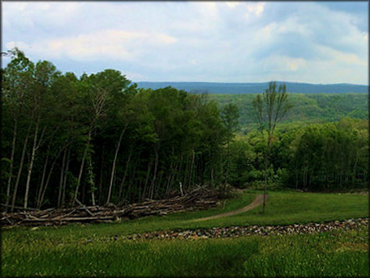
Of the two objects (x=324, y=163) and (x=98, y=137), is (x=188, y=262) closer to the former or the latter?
(x=98, y=137)

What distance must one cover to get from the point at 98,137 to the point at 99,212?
9.60 metres

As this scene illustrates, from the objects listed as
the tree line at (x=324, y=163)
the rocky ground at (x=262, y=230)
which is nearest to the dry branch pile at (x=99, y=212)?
the rocky ground at (x=262, y=230)

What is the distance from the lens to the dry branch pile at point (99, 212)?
22391mm

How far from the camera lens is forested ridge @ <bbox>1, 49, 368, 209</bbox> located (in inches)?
917

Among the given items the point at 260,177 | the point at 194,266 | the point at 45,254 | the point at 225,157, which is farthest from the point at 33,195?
the point at 260,177

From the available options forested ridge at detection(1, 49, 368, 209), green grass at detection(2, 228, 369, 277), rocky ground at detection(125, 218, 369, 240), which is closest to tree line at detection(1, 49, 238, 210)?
forested ridge at detection(1, 49, 368, 209)

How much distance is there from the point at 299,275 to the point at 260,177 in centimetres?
6485

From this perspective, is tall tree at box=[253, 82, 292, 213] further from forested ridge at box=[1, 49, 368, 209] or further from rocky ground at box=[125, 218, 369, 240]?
rocky ground at box=[125, 218, 369, 240]

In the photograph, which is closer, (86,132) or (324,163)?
(86,132)

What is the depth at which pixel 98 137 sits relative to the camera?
33125 mm

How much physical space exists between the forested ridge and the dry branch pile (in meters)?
2.28

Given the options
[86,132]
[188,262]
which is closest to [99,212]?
[86,132]

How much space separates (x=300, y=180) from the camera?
73.1m

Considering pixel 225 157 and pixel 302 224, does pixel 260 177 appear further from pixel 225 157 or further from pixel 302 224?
pixel 302 224
